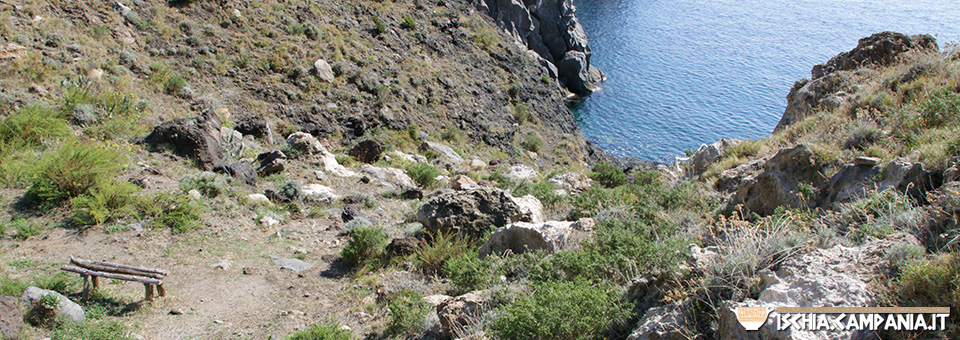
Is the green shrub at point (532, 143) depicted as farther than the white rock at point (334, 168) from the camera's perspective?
Yes

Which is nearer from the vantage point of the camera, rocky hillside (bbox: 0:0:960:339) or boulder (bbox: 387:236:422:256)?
rocky hillside (bbox: 0:0:960:339)

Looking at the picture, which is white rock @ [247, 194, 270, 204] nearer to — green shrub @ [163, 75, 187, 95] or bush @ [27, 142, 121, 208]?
bush @ [27, 142, 121, 208]

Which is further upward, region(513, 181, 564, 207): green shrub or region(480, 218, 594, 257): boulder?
region(480, 218, 594, 257): boulder

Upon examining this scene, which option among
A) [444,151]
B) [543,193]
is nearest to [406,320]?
[543,193]

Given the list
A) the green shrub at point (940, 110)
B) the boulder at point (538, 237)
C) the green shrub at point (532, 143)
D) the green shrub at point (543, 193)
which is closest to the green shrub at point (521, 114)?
the green shrub at point (532, 143)

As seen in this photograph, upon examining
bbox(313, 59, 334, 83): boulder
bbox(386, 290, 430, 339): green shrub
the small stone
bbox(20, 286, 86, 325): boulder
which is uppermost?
the small stone

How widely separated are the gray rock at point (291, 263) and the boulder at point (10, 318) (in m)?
2.93

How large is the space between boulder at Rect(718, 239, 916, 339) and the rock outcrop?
23.2 ft

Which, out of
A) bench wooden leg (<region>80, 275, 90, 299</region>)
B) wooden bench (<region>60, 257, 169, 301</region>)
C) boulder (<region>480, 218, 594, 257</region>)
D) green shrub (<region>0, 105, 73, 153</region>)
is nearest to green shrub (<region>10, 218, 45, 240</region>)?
wooden bench (<region>60, 257, 169, 301</region>)

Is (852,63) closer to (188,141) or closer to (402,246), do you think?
(402,246)

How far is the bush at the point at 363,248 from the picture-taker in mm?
7484

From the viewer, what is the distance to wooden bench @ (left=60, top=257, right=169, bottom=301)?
5312 millimetres

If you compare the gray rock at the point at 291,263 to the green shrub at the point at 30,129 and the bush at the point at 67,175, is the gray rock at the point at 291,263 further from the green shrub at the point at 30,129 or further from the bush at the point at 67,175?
the green shrub at the point at 30,129

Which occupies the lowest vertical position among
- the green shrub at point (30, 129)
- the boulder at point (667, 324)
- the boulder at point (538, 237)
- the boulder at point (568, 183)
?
the green shrub at point (30, 129)
